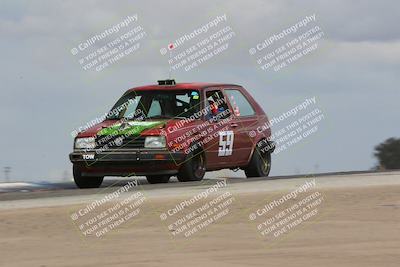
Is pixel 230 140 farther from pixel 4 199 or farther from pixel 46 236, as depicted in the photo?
pixel 46 236

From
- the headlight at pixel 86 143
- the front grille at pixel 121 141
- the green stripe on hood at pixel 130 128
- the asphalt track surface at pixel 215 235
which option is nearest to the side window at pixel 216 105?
the green stripe on hood at pixel 130 128

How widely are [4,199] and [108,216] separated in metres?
3.05

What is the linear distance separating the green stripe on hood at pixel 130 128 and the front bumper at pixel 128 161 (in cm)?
30

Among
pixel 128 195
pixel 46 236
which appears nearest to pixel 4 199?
pixel 128 195

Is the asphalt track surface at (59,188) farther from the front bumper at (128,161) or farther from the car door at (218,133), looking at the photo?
the car door at (218,133)

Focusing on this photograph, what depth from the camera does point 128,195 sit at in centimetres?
1377

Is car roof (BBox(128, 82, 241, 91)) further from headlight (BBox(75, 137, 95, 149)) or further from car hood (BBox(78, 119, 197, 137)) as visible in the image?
headlight (BBox(75, 137, 95, 149))

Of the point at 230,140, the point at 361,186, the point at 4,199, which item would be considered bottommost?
the point at 361,186

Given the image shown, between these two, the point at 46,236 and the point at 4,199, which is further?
the point at 4,199

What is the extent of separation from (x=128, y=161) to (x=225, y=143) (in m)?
1.98

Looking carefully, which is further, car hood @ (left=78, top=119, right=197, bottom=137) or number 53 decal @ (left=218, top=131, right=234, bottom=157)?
number 53 decal @ (left=218, top=131, right=234, bottom=157)

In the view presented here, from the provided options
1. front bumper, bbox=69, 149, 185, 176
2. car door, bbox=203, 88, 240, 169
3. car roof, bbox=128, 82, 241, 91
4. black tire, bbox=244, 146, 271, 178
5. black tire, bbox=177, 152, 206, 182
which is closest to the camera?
front bumper, bbox=69, 149, 185, 176

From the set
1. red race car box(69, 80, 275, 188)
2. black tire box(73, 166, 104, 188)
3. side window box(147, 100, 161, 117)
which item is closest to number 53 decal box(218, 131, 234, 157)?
red race car box(69, 80, 275, 188)

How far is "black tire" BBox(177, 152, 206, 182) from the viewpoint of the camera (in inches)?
630
